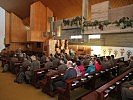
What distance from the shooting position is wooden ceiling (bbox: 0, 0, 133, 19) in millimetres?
10531

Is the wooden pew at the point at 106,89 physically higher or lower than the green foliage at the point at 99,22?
lower

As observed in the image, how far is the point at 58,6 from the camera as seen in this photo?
12984 mm

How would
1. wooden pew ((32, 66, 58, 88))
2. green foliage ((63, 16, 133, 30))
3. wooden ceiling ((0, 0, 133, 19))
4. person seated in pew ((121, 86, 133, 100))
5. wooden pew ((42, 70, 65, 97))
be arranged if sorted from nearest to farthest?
person seated in pew ((121, 86, 133, 100)) → wooden pew ((42, 70, 65, 97)) → wooden pew ((32, 66, 58, 88)) → green foliage ((63, 16, 133, 30)) → wooden ceiling ((0, 0, 133, 19))

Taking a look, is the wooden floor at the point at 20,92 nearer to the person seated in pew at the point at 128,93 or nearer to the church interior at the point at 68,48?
the church interior at the point at 68,48

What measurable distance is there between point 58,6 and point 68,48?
4.02 metres

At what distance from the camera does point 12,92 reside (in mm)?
6035

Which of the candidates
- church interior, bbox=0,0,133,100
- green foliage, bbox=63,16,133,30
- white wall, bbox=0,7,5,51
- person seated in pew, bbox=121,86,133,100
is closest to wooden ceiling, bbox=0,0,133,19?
church interior, bbox=0,0,133,100

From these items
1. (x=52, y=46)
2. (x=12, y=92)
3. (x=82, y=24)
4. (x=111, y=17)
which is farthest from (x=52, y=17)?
(x=12, y=92)

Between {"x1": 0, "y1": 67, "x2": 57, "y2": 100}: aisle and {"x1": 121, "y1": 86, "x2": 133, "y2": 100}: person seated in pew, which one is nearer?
{"x1": 121, "y1": 86, "x2": 133, "y2": 100}: person seated in pew

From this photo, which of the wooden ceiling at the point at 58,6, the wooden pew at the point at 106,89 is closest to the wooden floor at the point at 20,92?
the wooden pew at the point at 106,89

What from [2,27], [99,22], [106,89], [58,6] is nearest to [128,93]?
[106,89]

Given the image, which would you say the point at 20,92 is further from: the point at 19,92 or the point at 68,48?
the point at 68,48

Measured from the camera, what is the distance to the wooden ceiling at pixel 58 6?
34.6 ft

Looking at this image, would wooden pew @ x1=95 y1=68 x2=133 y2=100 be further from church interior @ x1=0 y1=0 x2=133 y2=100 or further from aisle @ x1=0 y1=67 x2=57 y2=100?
aisle @ x1=0 y1=67 x2=57 y2=100
